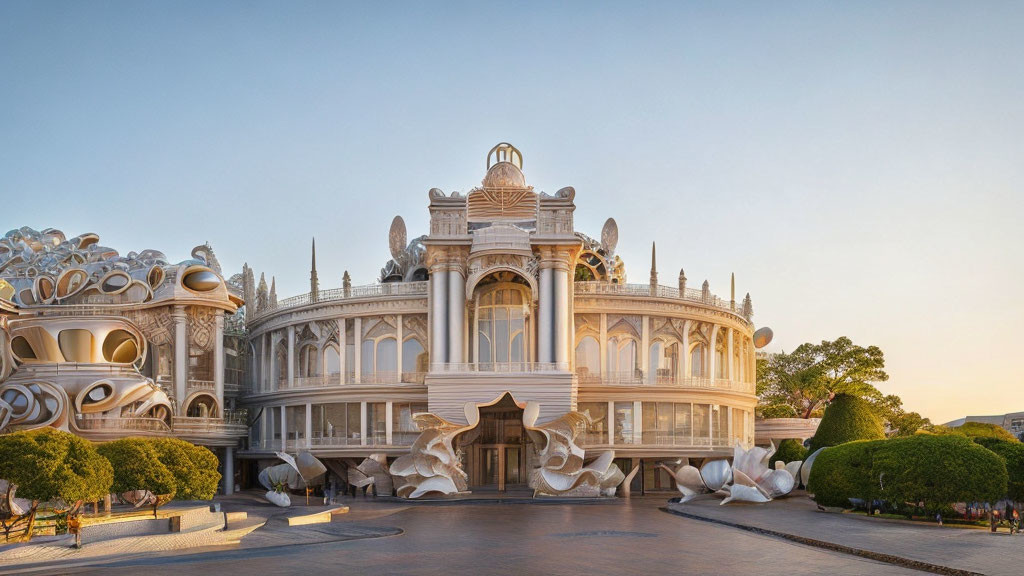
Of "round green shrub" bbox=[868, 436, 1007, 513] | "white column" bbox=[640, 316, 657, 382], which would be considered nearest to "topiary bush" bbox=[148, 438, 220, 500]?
"round green shrub" bbox=[868, 436, 1007, 513]

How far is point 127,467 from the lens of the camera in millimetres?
31875

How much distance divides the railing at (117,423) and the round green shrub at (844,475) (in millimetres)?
31768

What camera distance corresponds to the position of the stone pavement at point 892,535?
2352cm

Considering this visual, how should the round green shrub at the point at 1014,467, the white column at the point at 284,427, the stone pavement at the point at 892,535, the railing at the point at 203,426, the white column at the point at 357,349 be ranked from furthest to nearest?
the white column at the point at 284,427 → the white column at the point at 357,349 → the railing at the point at 203,426 → the round green shrub at the point at 1014,467 → the stone pavement at the point at 892,535

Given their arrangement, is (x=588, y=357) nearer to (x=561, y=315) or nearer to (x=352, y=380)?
(x=561, y=315)

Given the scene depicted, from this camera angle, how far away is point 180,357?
54312mm

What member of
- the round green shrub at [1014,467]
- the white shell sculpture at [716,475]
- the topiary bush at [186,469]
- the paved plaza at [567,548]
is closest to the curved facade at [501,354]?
the white shell sculpture at [716,475]

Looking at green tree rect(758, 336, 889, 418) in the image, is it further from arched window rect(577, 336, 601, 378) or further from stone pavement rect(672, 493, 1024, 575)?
stone pavement rect(672, 493, 1024, 575)

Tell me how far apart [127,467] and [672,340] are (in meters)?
34.0

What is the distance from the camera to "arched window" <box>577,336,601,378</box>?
56.5 metres

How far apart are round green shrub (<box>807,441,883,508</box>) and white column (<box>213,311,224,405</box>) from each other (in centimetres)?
3221

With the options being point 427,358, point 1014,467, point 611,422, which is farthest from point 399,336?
point 1014,467

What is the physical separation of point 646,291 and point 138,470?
1297 inches

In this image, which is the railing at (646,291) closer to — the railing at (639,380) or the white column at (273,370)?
the railing at (639,380)
